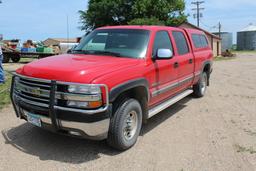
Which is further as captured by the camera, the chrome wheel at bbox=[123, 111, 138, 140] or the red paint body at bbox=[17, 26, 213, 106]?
the chrome wheel at bbox=[123, 111, 138, 140]

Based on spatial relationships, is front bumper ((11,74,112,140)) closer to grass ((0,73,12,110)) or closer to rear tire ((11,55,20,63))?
grass ((0,73,12,110))

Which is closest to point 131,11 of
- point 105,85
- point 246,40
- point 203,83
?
point 203,83

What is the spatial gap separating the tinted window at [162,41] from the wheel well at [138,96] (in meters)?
0.83

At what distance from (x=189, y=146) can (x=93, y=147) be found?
1.57 meters

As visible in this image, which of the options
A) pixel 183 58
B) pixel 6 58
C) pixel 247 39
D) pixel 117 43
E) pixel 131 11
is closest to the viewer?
pixel 117 43

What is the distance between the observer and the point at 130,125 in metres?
4.99

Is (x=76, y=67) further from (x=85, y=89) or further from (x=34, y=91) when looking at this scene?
(x=34, y=91)

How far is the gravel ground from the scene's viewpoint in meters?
4.36

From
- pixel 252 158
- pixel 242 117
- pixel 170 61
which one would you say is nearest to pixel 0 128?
pixel 170 61

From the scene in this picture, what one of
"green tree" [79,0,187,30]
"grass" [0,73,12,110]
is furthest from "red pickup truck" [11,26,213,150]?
"green tree" [79,0,187,30]

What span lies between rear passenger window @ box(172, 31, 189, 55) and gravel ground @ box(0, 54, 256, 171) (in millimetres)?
1470

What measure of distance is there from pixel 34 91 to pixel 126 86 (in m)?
1.35

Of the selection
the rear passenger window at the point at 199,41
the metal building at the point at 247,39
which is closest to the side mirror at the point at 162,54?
the rear passenger window at the point at 199,41

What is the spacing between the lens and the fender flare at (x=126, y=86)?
432cm
